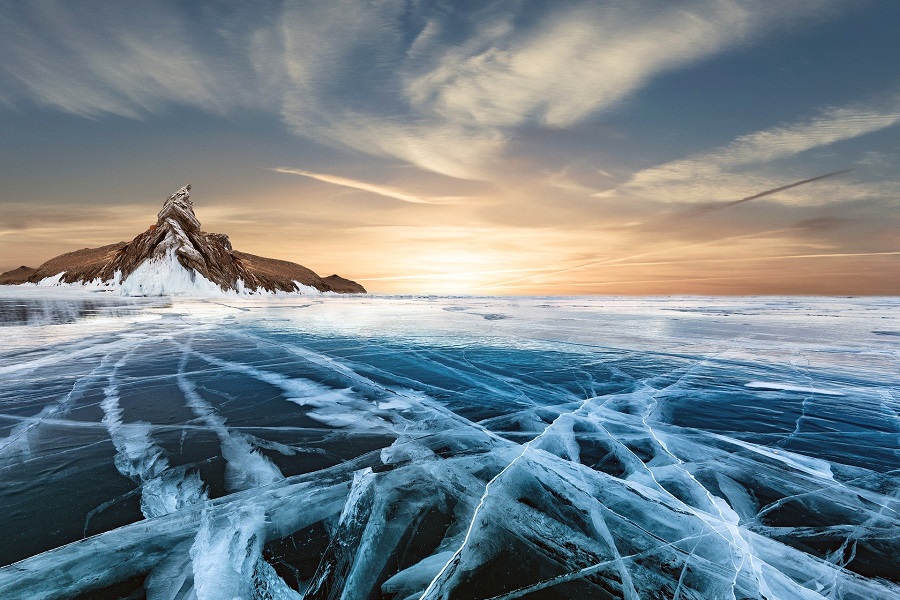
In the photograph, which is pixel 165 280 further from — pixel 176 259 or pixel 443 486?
pixel 443 486

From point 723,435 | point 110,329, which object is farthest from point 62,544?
point 110,329

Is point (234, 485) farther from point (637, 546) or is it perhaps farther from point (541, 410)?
point (541, 410)

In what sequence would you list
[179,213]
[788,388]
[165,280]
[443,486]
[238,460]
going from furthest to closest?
[179,213], [165,280], [788,388], [238,460], [443,486]

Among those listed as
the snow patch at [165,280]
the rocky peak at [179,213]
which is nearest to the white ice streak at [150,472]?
the snow patch at [165,280]

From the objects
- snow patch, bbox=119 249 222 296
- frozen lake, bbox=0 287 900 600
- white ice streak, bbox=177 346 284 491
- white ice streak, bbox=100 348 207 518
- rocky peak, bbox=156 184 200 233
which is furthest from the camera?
rocky peak, bbox=156 184 200 233

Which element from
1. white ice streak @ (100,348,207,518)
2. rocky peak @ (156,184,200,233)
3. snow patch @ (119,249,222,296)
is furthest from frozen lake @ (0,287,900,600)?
rocky peak @ (156,184,200,233)

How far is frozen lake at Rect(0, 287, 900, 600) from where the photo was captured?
2104 mm

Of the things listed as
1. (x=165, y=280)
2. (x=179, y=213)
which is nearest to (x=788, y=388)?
(x=165, y=280)

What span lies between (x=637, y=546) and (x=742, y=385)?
554cm

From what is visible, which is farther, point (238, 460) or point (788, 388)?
point (788, 388)

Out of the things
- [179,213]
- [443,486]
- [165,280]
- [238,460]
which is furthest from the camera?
[179,213]

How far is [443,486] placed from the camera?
10.0 feet

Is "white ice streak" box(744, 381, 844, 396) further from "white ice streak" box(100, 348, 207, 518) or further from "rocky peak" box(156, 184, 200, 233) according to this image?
"rocky peak" box(156, 184, 200, 233)

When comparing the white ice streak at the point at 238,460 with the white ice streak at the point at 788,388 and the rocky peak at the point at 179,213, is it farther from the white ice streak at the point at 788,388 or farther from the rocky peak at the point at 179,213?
the rocky peak at the point at 179,213
